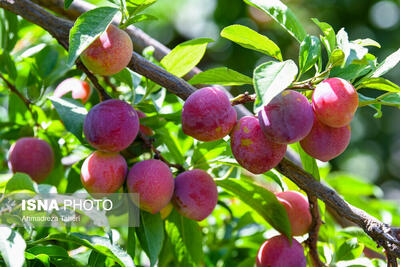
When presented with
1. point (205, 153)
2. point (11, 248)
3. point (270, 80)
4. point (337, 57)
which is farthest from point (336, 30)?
point (11, 248)

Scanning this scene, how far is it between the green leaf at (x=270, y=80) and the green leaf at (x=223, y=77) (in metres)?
0.10

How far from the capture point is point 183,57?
28.4 inches

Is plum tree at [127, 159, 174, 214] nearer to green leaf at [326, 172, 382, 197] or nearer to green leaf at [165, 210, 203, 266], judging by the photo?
green leaf at [165, 210, 203, 266]

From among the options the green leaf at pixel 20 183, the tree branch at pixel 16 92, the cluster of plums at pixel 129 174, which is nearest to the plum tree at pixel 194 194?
the cluster of plums at pixel 129 174

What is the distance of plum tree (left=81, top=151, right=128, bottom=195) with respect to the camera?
66cm

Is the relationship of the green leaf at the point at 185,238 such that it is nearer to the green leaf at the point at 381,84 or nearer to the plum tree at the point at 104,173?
the plum tree at the point at 104,173

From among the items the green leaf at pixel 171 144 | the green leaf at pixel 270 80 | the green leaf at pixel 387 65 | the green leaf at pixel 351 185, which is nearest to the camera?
the green leaf at pixel 270 80

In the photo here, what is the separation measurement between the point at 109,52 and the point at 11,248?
0.27m

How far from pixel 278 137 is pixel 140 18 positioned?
26 centimetres

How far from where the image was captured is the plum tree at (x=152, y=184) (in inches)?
25.9

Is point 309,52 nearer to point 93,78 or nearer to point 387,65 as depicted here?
point 387,65

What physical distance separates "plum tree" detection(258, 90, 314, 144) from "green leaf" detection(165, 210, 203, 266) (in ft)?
0.96

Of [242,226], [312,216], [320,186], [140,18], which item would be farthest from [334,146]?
[242,226]

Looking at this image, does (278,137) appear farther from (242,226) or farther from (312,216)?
(242,226)
